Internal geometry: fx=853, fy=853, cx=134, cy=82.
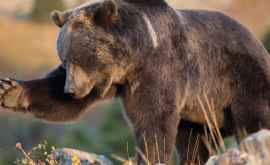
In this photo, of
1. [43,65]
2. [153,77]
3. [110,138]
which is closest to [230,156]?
[153,77]

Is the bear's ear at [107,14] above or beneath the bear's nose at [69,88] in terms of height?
above

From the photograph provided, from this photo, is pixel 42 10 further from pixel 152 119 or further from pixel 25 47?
pixel 152 119

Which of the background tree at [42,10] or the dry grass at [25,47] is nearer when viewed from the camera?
the dry grass at [25,47]

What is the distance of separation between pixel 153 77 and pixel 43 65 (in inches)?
1456

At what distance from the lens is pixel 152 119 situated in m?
8.51

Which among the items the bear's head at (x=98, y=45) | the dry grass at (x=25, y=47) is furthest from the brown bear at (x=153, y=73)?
the dry grass at (x=25, y=47)

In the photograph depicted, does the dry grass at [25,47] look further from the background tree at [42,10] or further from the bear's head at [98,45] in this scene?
the bear's head at [98,45]

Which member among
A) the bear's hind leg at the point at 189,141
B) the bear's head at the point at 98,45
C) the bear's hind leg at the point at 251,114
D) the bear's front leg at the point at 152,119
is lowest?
the bear's hind leg at the point at 189,141

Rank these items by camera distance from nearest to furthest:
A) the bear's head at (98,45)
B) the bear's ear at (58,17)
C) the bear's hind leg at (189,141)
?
the bear's head at (98,45), the bear's ear at (58,17), the bear's hind leg at (189,141)

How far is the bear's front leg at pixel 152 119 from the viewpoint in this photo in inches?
334

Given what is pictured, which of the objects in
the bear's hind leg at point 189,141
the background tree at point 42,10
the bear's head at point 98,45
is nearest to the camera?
the bear's head at point 98,45

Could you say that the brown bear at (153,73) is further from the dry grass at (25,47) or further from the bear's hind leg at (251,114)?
the dry grass at (25,47)

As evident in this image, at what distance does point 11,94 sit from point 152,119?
144 cm

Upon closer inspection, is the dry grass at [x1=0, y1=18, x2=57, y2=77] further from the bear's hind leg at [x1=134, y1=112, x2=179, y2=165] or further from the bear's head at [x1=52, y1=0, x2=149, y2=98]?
the bear's hind leg at [x1=134, y1=112, x2=179, y2=165]
